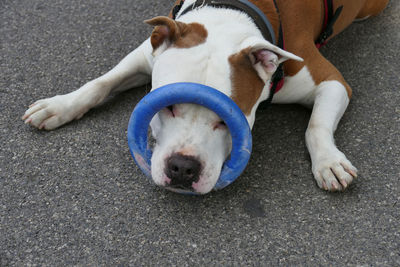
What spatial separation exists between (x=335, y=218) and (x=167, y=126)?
3.60 ft

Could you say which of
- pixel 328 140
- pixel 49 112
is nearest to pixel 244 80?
pixel 328 140

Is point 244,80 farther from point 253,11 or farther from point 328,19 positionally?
point 328,19

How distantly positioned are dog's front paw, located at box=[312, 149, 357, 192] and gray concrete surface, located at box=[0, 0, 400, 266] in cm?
8

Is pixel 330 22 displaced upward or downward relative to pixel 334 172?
upward

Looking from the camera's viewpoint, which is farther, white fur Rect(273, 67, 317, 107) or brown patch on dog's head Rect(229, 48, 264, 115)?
white fur Rect(273, 67, 317, 107)

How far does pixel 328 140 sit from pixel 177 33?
1154 millimetres

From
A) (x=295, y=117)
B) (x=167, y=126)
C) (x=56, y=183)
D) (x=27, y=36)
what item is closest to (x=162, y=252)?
(x=167, y=126)

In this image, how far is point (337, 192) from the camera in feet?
9.43

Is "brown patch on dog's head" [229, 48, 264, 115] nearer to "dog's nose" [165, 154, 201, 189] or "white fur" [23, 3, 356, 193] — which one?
"white fur" [23, 3, 356, 193]

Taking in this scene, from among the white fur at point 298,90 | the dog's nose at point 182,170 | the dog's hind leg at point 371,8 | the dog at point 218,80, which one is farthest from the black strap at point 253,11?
the dog's hind leg at point 371,8

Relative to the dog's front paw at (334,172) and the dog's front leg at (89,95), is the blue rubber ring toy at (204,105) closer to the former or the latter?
the dog's front paw at (334,172)

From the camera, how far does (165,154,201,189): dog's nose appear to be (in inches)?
93.0

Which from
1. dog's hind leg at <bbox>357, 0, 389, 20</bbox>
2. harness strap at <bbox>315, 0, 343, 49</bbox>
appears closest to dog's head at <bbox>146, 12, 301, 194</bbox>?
harness strap at <bbox>315, 0, 343, 49</bbox>

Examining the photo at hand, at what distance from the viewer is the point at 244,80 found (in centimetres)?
254
